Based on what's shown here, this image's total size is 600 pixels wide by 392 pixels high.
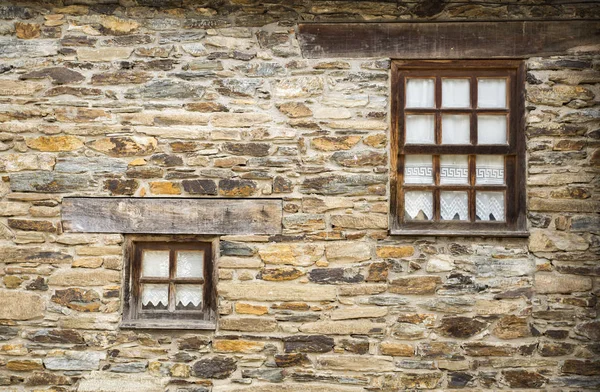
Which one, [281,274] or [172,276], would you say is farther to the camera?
[172,276]

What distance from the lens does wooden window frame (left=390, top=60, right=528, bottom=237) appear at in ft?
12.9

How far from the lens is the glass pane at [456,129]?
4020mm

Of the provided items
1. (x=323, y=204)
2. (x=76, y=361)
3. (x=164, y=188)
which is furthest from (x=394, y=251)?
(x=76, y=361)

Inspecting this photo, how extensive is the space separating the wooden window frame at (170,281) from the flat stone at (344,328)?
0.71m

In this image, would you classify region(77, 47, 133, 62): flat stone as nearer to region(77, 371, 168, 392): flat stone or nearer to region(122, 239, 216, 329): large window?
region(122, 239, 216, 329): large window

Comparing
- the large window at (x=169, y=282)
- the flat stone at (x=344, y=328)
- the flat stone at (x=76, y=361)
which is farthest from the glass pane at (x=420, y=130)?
the flat stone at (x=76, y=361)

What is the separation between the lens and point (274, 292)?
152 inches

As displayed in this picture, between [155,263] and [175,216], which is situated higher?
[175,216]

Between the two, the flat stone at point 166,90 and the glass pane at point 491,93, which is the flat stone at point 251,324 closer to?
the flat stone at point 166,90

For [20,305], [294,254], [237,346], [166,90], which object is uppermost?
[166,90]

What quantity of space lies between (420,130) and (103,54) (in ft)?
7.93

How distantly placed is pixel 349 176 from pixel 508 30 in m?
1.58

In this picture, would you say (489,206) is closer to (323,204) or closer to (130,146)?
(323,204)

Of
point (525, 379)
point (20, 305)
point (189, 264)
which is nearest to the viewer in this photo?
point (525, 379)
